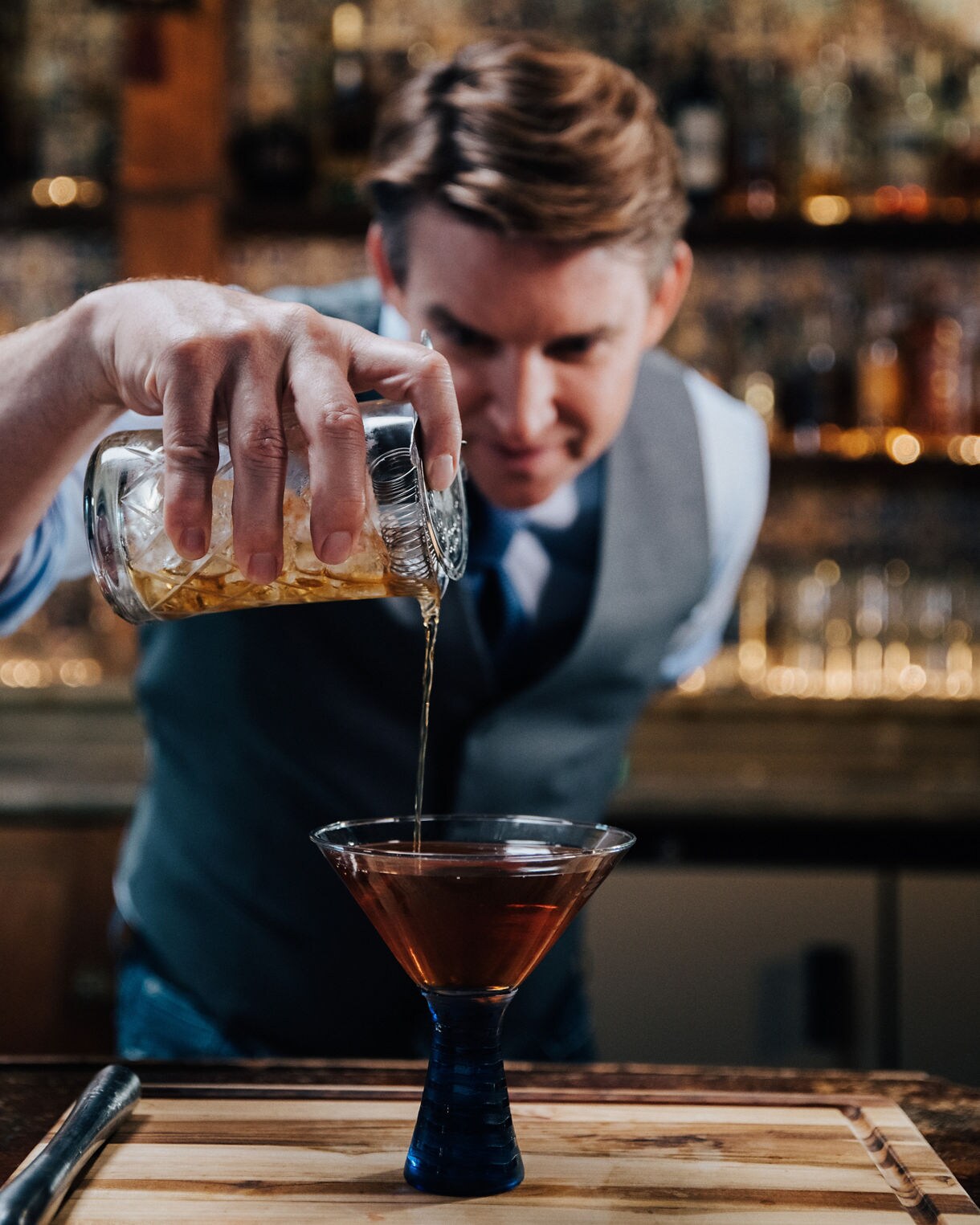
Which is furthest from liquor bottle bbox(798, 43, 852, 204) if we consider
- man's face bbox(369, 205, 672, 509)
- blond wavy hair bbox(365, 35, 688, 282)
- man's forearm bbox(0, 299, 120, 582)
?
man's forearm bbox(0, 299, 120, 582)

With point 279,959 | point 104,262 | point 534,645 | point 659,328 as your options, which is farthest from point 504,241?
point 104,262

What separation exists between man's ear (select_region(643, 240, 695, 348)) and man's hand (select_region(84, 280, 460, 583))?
2.22ft

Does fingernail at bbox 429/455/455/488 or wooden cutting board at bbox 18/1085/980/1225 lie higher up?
fingernail at bbox 429/455/455/488

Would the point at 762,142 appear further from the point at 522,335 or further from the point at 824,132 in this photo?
the point at 522,335

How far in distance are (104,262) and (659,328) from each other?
195 cm

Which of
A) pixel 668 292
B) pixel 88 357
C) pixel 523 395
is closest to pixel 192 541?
pixel 88 357

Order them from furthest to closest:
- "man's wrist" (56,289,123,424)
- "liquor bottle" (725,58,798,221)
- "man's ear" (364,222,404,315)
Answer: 1. "liquor bottle" (725,58,798,221)
2. "man's ear" (364,222,404,315)
3. "man's wrist" (56,289,123,424)

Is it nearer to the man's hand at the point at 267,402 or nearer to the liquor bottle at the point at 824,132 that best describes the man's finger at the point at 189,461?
the man's hand at the point at 267,402

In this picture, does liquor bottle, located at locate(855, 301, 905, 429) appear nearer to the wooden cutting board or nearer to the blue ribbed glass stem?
the wooden cutting board

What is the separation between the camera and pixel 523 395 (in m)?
1.19

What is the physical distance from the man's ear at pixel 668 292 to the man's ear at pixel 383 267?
0.84 ft

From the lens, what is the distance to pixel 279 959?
1.39m

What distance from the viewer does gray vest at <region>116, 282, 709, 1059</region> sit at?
4.56ft

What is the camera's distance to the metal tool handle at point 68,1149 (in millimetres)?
629
